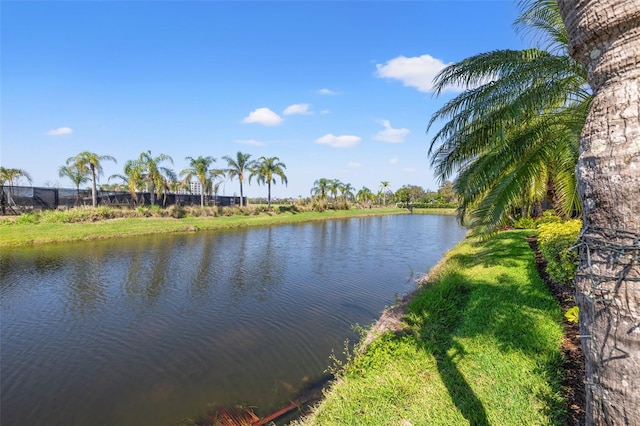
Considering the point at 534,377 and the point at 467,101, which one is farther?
the point at 467,101

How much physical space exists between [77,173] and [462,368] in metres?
41.8

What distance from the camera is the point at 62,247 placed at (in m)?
17.1

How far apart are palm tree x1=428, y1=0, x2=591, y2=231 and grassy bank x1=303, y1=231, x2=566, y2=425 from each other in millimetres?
2151

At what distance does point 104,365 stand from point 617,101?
836cm

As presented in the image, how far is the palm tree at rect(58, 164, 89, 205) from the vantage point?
89.3ft

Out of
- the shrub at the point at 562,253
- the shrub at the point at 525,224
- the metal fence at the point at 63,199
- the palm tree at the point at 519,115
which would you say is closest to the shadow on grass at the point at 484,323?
the shrub at the point at 562,253

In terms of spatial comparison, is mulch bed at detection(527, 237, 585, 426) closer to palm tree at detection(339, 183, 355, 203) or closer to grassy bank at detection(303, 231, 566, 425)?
grassy bank at detection(303, 231, 566, 425)

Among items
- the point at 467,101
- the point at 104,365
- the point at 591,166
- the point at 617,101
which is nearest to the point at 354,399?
the point at 591,166

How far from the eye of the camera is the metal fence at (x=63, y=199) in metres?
23.3

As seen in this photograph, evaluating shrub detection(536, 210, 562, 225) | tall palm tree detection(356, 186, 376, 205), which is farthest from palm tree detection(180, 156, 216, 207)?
tall palm tree detection(356, 186, 376, 205)

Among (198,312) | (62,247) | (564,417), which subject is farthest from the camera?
(62,247)

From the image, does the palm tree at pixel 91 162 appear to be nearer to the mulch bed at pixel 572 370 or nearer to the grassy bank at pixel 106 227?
the grassy bank at pixel 106 227

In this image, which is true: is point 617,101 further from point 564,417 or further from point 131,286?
point 131,286

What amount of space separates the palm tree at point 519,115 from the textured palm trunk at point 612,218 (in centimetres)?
372
